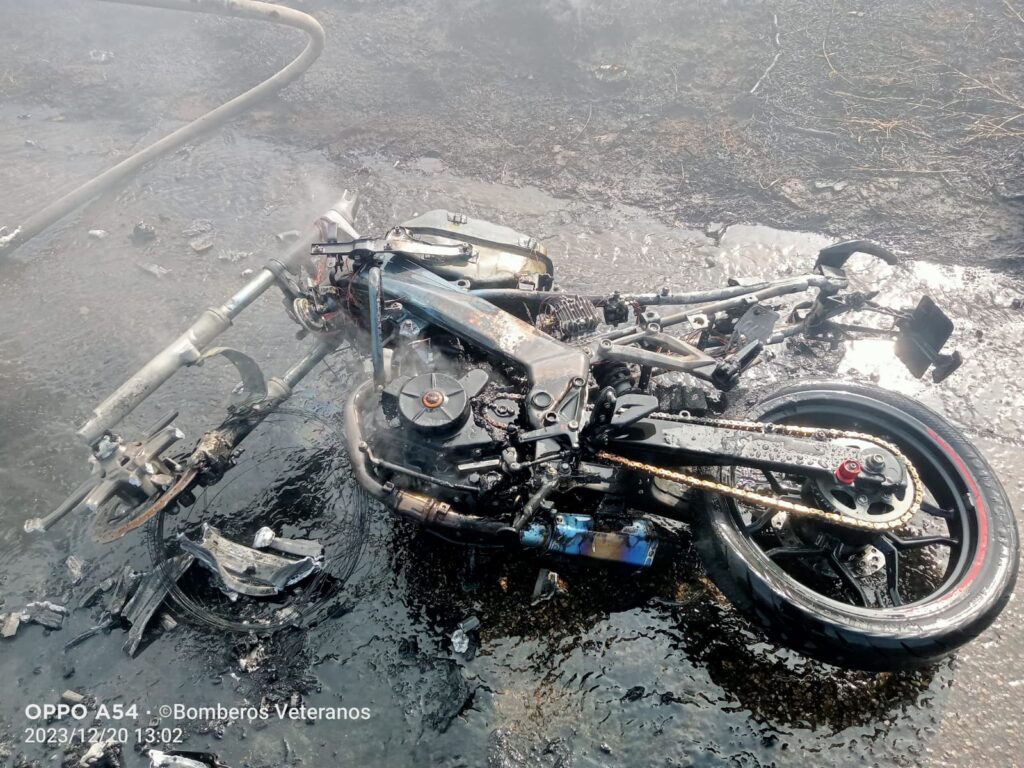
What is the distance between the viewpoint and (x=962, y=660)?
351cm

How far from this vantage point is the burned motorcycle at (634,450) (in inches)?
127

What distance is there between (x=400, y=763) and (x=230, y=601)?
1611 mm

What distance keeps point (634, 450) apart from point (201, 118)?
309 inches

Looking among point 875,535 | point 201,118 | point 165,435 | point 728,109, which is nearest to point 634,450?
point 875,535

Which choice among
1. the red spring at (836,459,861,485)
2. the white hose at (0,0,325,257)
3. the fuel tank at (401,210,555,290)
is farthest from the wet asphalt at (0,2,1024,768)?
the fuel tank at (401,210,555,290)

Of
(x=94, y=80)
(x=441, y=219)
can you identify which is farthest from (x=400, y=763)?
(x=94, y=80)

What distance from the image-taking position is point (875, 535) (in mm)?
3441

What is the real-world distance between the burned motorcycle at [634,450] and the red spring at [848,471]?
0.01 meters

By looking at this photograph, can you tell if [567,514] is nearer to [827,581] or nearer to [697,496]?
[697,496]

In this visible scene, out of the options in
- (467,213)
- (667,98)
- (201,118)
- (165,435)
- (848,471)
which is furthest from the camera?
(201,118)

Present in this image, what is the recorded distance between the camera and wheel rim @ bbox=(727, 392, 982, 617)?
11.3ft

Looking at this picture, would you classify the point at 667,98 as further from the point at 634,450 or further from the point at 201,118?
the point at 201,118

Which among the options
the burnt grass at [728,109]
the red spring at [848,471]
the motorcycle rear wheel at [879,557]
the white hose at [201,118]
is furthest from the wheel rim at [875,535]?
the white hose at [201,118]

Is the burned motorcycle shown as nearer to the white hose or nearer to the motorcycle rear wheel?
the motorcycle rear wheel
